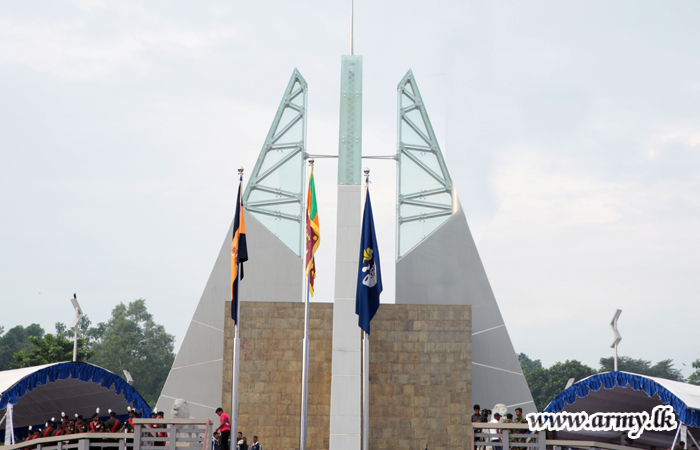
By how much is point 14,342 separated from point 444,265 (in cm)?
5808

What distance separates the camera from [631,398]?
61.2 ft

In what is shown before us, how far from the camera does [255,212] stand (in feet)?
84.2

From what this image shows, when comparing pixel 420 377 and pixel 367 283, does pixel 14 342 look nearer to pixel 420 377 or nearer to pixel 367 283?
pixel 420 377

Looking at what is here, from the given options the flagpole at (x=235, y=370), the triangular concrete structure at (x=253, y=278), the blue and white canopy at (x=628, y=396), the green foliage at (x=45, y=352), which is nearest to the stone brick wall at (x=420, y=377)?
the triangular concrete structure at (x=253, y=278)

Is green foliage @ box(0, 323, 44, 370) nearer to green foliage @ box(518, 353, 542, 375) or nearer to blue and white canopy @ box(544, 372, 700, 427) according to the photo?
blue and white canopy @ box(544, 372, 700, 427)

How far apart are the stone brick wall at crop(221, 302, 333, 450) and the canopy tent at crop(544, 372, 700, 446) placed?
820 centimetres

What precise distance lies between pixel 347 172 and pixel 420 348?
6.50 metres

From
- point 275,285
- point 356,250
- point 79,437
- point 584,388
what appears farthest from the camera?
point 275,285

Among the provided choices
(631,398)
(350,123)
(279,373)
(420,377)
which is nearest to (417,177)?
(350,123)

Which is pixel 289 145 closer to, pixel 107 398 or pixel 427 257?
pixel 427 257

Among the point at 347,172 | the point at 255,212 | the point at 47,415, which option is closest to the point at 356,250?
the point at 347,172

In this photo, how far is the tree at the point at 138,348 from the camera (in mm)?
66750

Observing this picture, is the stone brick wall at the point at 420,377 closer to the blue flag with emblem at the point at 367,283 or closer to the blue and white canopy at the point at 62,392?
the blue flag with emblem at the point at 367,283

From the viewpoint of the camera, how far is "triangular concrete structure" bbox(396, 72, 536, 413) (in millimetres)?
24297
